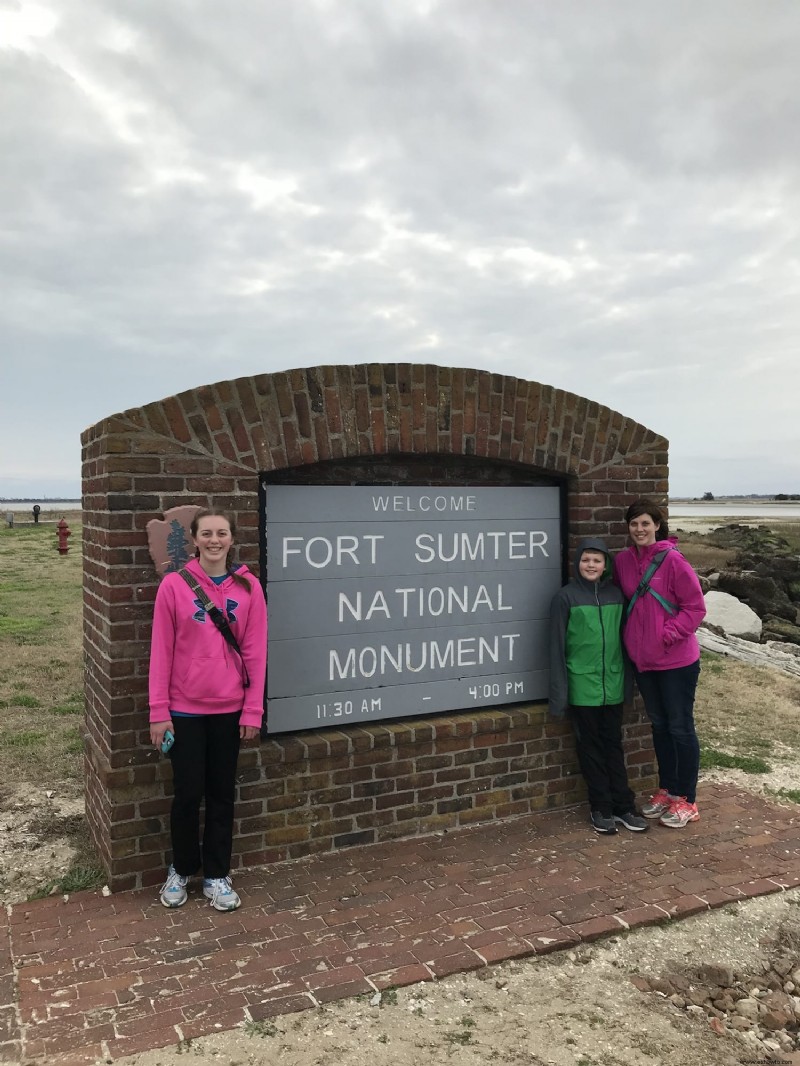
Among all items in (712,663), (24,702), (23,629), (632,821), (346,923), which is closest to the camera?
(346,923)

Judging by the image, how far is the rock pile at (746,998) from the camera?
10.0ft

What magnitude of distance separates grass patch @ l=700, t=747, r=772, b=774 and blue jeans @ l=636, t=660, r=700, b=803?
117cm

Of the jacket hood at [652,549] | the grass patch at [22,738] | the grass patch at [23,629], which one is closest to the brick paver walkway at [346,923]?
the jacket hood at [652,549]

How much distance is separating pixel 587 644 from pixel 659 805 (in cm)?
115

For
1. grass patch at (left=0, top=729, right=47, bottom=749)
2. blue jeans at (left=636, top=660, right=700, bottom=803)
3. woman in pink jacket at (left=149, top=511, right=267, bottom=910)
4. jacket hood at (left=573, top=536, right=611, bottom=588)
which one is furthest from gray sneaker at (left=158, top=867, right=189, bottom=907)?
grass patch at (left=0, top=729, right=47, bottom=749)

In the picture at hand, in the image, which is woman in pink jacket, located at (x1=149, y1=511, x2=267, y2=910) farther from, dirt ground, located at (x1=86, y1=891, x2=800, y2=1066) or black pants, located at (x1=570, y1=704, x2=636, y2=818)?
black pants, located at (x1=570, y1=704, x2=636, y2=818)

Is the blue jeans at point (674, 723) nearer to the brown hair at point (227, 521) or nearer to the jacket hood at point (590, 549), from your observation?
the jacket hood at point (590, 549)

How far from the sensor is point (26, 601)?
1477 centimetres

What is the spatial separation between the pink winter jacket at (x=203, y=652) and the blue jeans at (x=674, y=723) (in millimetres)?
2439

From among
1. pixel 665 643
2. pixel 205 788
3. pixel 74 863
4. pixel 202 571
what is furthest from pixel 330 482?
pixel 74 863

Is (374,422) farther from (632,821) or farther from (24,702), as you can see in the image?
(24,702)

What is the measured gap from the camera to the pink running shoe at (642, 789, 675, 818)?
16.6ft

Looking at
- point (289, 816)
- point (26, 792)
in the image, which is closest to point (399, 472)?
point (289, 816)

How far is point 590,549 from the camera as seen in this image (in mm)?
4855
